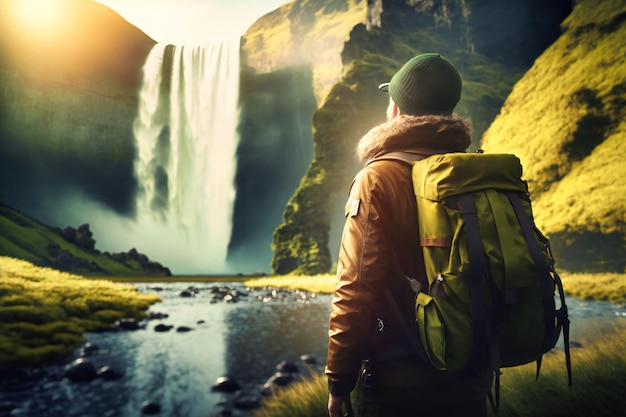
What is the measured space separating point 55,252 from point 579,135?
77777 mm

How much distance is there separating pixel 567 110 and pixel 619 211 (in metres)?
19.9

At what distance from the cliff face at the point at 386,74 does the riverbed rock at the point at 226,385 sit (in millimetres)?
49186

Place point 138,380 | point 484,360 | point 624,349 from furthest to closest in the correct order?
point 138,380
point 624,349
point 484,360

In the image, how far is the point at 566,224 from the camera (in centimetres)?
3878

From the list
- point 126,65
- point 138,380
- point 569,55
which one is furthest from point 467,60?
point 138,380

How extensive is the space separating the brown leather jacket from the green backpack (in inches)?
6.8

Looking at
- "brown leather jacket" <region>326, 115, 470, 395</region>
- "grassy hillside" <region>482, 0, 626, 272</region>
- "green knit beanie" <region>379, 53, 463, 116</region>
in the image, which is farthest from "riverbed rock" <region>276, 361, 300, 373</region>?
"grassy hillside" <region>482, 0, 626, 272</region>

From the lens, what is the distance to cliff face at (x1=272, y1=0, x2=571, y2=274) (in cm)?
6600

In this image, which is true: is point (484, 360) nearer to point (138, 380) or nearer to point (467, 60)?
point (138, 380)

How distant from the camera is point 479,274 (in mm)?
2082

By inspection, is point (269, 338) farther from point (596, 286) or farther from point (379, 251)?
point (596, 286)

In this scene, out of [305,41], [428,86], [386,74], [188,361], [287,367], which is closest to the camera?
[428,86]

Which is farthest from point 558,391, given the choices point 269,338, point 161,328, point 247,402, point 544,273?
point 161,328

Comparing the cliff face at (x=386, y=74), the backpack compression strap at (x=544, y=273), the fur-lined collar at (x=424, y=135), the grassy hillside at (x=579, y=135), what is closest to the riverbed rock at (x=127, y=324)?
the fur-lined collar at (x=424, y=135)
